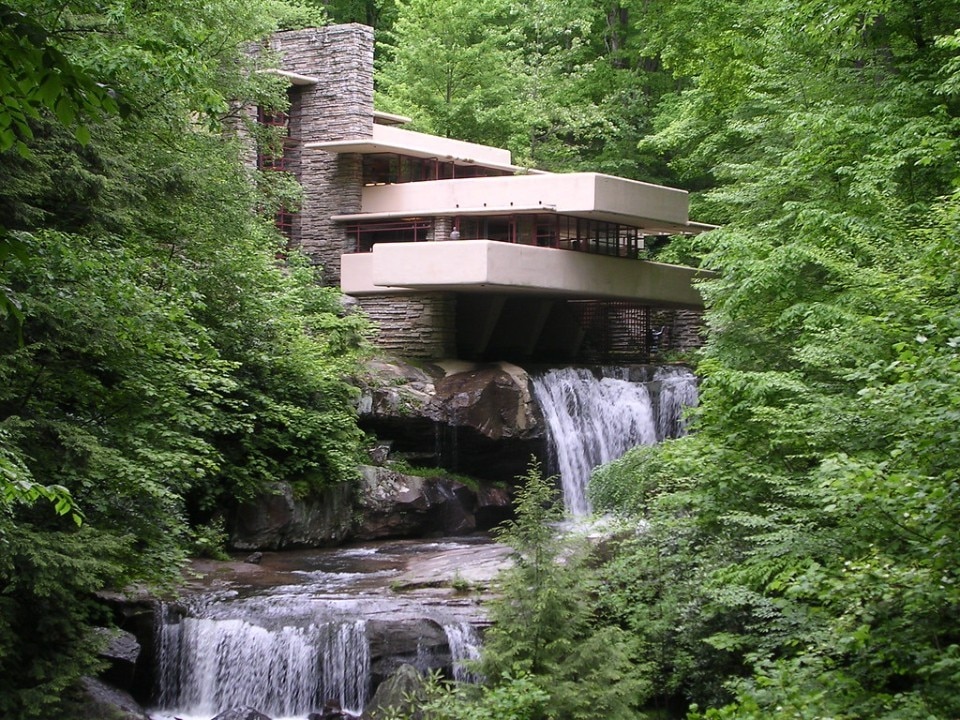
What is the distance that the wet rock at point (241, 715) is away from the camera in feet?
39.3

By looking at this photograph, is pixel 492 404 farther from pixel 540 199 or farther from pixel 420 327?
pixel 540 199

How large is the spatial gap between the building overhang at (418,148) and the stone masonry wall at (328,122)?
15.2 inches

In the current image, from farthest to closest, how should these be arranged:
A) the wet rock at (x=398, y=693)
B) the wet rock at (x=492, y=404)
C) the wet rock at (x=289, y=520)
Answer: the wet rock at (x=492, y=404)
the wet rock at (x=289, y=520)
the wet rock at (x=398, y=693)

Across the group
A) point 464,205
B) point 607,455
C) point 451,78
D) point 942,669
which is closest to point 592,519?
point 942,669

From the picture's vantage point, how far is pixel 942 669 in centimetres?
700

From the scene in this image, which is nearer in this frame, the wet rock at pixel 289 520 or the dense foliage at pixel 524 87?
the wet rock at pixel 289 520

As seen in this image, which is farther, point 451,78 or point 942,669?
point 451,78

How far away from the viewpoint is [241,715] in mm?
12039

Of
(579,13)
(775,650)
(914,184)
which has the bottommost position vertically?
(775,650)

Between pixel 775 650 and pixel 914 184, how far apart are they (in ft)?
20.9

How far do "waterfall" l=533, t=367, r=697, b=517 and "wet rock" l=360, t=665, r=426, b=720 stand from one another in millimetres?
9418

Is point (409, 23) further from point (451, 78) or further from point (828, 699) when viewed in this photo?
point (828, 699)

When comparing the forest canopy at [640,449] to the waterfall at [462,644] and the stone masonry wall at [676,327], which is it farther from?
the stone masonry wall at [676,327]

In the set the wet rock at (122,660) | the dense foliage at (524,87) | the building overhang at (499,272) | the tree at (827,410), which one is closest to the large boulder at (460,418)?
the building overhang at (499,272)
